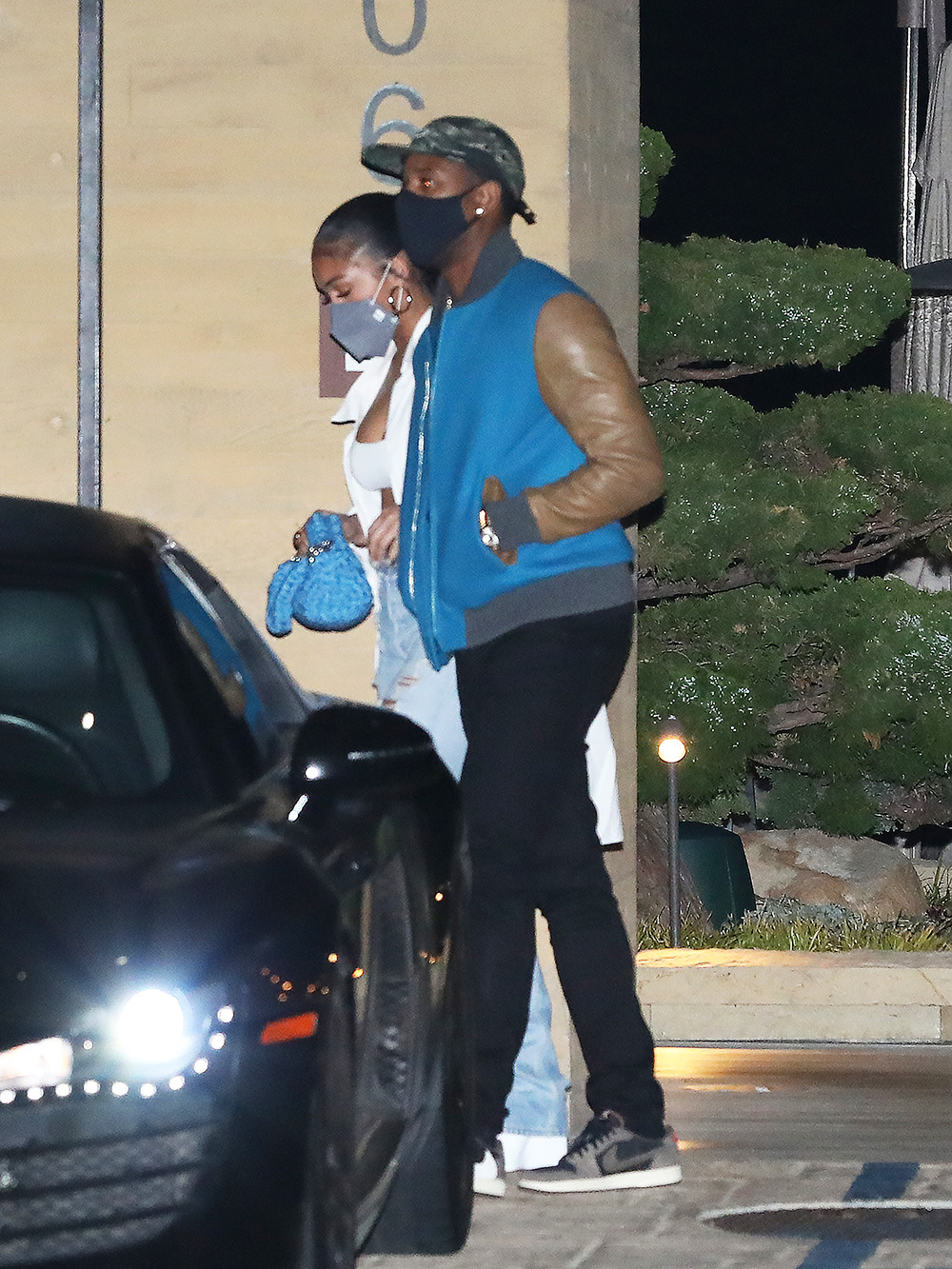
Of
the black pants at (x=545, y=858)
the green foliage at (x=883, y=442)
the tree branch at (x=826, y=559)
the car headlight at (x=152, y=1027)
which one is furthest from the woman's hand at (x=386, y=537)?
the green foliage at (x=883, y=442)

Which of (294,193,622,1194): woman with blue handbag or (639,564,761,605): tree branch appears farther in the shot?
(639,564,761,605): tree branch

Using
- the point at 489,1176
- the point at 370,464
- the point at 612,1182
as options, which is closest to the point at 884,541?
the point at 370,464

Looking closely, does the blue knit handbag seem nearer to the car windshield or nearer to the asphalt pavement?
the asphalt pavement

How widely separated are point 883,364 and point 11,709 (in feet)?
72.6

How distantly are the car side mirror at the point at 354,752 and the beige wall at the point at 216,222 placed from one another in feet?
7.29

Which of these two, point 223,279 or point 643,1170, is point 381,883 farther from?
point 223,279

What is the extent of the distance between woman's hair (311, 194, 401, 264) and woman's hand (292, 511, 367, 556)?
0.56m

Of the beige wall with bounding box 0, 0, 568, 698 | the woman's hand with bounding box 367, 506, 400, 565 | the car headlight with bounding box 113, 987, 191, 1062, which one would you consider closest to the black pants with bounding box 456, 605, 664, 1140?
the woman's hand with bounding box 367, 506, 400, 565

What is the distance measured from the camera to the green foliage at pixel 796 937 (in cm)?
986

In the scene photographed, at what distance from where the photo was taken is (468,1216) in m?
3.70

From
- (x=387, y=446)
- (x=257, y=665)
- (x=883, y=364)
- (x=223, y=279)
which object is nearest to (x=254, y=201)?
(x=223, y=279)

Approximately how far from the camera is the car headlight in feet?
7.87

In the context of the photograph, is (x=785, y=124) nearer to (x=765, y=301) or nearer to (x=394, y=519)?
(x=765, y=301)

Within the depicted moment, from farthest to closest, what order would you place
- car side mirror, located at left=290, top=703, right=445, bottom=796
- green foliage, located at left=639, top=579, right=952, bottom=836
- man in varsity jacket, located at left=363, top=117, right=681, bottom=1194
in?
1. green foliage, located at left=639, top=579, right=952, bottom=836
2. man in varsity jacket, located at left=363, top=117, right=681, bottom=1194
3. car side mirror, located at left=290, top=703, right=445, bottom=796
